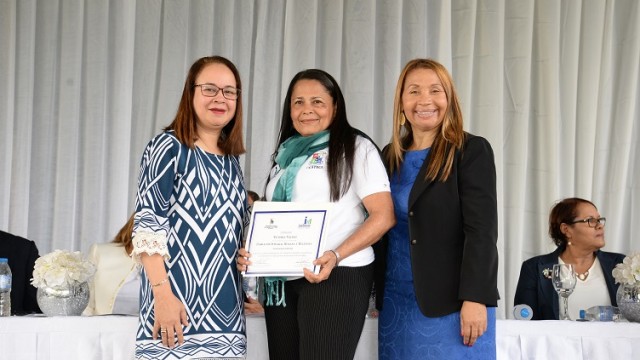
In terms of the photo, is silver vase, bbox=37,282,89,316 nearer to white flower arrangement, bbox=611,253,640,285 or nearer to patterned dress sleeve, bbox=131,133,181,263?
→ patterned dress sleeve, bbox=131,133,181,263

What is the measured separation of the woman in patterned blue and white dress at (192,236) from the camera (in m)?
2.58

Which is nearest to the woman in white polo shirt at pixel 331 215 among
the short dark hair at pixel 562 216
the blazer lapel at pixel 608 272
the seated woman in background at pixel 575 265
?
the seated woman in background at pixel 575 265

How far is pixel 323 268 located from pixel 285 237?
0.60ft

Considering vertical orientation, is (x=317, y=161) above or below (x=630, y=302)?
above

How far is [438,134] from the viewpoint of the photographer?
2.95 meters

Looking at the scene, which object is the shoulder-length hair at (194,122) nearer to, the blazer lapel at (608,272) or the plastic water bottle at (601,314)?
the plastic water bottle at (601,314)

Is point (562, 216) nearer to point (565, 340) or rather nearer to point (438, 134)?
point (565, 340)

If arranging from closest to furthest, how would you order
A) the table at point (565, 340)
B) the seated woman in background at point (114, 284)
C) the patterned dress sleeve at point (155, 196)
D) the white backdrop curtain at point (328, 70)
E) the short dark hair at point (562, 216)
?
the patterned dress sleeve at point (155, 196)
the table at point (565, 340)
the seated woman in background at point (114, 284)
the short dark hair at point (562, 216)
the white backdrop curtain at point (328, 70)

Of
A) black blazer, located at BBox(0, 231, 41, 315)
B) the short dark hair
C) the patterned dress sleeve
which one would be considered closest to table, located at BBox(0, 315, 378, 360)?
the patterned dress sleeve

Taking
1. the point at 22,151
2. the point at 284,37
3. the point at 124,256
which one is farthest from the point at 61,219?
the point at 284,37

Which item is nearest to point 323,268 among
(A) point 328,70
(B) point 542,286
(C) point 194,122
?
(C) point 194,122

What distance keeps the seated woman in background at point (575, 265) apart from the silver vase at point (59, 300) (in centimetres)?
244

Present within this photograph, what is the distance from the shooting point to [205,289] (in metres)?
2.67

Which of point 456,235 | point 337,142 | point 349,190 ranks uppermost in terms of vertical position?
point 337,142
